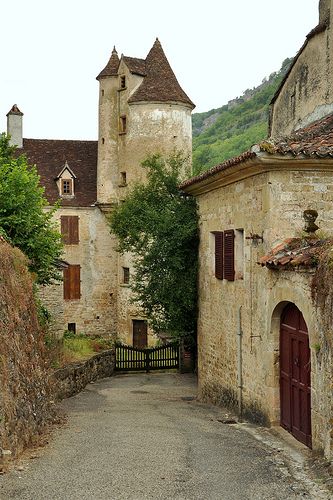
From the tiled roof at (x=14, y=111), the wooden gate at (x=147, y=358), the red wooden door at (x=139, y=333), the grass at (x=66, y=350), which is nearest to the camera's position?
the grass at (x=66, y=350)

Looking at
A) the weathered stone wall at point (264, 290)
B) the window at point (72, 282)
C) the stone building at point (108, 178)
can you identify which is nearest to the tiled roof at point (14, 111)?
the stone building at point (108, 178)

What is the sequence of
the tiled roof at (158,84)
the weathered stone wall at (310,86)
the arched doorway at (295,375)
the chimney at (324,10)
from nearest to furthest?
1. the arched doorway at (295,375)
2. the weathered stone wall at (310,86)
3. the chimney at (324,10)
4. the tiled roof at (158,84)

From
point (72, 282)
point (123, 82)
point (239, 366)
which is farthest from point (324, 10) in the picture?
point (72, 282)

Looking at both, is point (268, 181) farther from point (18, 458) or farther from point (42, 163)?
point (42, 163)

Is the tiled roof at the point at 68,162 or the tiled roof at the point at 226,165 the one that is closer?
the tiled roof at the point at 226,165

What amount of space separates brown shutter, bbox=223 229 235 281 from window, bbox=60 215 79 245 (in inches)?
802

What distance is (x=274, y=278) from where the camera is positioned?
1185 cm

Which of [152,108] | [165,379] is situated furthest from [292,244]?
[152,108]

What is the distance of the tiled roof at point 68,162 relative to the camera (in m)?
34.8

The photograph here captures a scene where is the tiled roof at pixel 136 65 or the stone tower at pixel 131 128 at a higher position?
the tiled roof at pixel 136 65

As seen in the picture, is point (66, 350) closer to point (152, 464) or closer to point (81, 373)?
point (81, 373)

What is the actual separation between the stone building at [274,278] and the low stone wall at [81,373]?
3.95 meters

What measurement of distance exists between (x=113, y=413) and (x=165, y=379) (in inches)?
393

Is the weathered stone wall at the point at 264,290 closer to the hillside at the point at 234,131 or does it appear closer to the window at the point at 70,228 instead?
the window at the point at 70,228
